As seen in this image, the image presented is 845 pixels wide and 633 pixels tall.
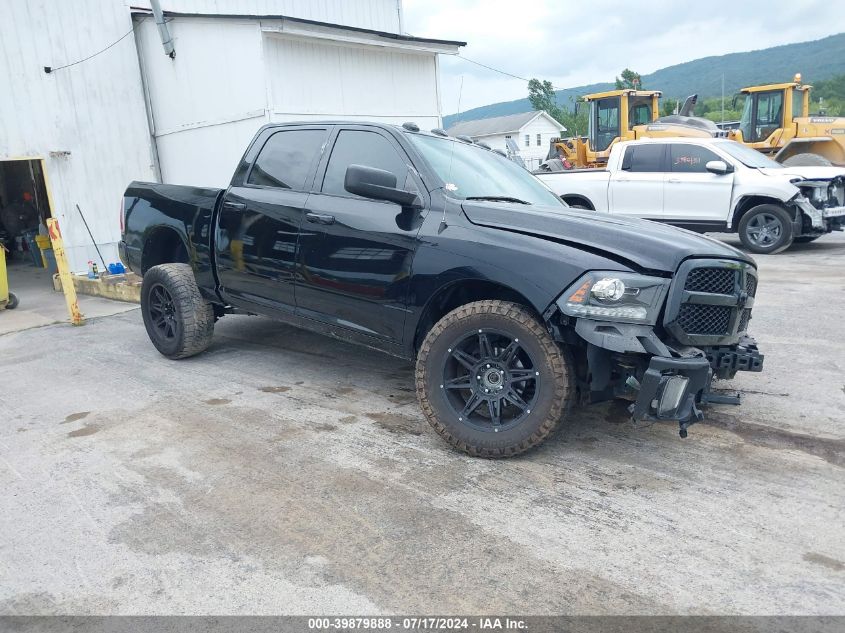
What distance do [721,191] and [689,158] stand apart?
806 mm

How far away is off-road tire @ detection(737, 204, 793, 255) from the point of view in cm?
1059

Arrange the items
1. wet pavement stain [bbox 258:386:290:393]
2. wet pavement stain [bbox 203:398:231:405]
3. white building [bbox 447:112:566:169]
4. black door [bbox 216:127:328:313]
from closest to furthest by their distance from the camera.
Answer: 1. black door [bbox 216:127:328:313]
2. wet pavement stain [bbox 203:398:231:405]
3. wet pavement stain [bbox 258:386:290:393]
4. white building [bbox 447:112:566:169]

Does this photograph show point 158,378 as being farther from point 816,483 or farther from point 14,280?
point 14,280

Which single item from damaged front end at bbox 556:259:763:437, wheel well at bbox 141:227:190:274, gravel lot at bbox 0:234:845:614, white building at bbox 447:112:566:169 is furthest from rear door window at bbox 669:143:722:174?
white building at bbox 447:112:566:169

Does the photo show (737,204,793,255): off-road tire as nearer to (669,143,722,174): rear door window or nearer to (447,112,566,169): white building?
(669,143,722,174): rear door window

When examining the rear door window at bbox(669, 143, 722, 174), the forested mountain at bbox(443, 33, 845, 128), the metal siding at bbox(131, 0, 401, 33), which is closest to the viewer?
the rear door window at bbox(669, 143, 722, 174)

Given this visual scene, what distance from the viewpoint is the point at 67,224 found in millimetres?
11680

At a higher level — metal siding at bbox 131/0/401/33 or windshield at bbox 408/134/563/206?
metal siding at bbox 131/0/401/33

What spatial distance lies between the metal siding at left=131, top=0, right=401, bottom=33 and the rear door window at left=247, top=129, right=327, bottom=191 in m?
9.29

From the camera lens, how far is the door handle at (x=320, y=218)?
14.5ft

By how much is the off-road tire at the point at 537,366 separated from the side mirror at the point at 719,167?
8715mm

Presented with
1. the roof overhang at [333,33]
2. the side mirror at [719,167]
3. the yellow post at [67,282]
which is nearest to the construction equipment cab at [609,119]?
the roof overhang at [333,33]

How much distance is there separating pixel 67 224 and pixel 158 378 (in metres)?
7.73

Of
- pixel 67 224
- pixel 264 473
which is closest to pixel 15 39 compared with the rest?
pixel 67 224
